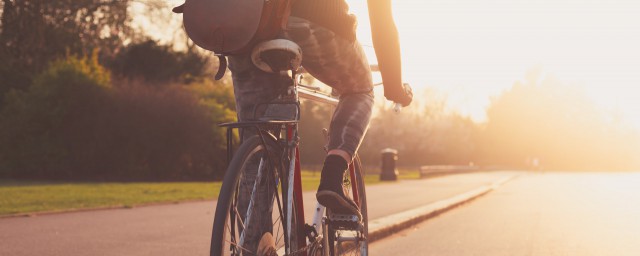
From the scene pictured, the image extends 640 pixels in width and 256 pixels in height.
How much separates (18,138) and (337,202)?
77.4 ft

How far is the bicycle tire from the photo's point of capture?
7.86 ft

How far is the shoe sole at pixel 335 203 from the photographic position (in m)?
3.06

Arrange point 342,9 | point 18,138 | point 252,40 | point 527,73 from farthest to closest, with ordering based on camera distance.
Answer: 1. point 527,73
2. point 18,138
3. point 342,9
4. point 252,40

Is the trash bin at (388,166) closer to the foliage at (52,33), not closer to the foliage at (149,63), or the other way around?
the foliage at (149,63)

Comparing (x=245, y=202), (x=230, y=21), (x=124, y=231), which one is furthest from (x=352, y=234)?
(x=124, y=231)

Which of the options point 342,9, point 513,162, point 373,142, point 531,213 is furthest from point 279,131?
point 513,162

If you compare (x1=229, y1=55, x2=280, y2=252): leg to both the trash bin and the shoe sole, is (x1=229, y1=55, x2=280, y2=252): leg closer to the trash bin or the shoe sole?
the shoe sole

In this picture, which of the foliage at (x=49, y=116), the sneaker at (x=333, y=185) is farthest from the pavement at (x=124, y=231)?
the foliage at (x=49, y=116)

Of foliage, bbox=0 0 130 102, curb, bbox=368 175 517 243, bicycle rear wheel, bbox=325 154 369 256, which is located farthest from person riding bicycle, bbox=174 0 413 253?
foliage, bbox=0 0 130 102

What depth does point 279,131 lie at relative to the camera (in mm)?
3039

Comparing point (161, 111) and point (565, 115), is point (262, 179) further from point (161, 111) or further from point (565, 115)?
point (565, 115)

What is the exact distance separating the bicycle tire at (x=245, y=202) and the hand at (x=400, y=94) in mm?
648

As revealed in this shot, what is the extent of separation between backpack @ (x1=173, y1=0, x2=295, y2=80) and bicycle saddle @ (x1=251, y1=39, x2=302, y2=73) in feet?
0.16

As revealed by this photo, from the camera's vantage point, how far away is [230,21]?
269 centimetres
